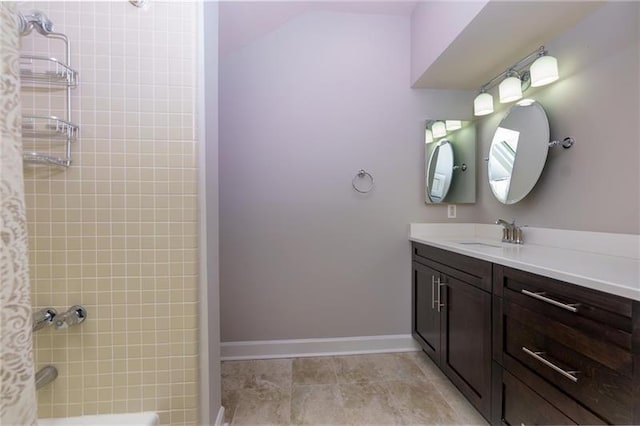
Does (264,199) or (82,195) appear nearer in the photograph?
(82,195)

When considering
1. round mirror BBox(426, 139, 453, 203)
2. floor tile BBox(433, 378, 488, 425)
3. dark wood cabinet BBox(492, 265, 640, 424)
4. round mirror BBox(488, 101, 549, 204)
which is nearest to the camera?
dark wood cabinet BBox(492, 265, 640, 424)

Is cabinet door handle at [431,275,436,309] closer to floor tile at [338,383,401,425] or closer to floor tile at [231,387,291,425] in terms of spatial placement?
floor tile at [338,383,401,425]

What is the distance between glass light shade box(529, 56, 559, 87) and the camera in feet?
4.75

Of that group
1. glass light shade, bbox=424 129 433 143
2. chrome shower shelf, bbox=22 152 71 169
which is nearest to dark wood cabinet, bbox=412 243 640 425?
glass light shade, bbox=424 129 433 143

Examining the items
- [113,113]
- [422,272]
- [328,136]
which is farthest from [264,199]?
[422,272]

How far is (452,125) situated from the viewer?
2.14 metres

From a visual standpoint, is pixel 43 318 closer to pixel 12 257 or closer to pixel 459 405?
pixel 12 257

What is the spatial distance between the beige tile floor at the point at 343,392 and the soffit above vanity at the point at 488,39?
6.85ft

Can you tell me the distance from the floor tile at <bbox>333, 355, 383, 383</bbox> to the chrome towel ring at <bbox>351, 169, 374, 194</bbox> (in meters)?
1.29

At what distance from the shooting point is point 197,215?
1055mm

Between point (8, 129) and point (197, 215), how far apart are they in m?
0.54

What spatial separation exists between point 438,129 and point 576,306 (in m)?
1.63

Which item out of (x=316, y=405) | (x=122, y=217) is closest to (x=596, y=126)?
(x=316, y=405)

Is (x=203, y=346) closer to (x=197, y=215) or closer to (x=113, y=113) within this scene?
(x=197, y=215)
